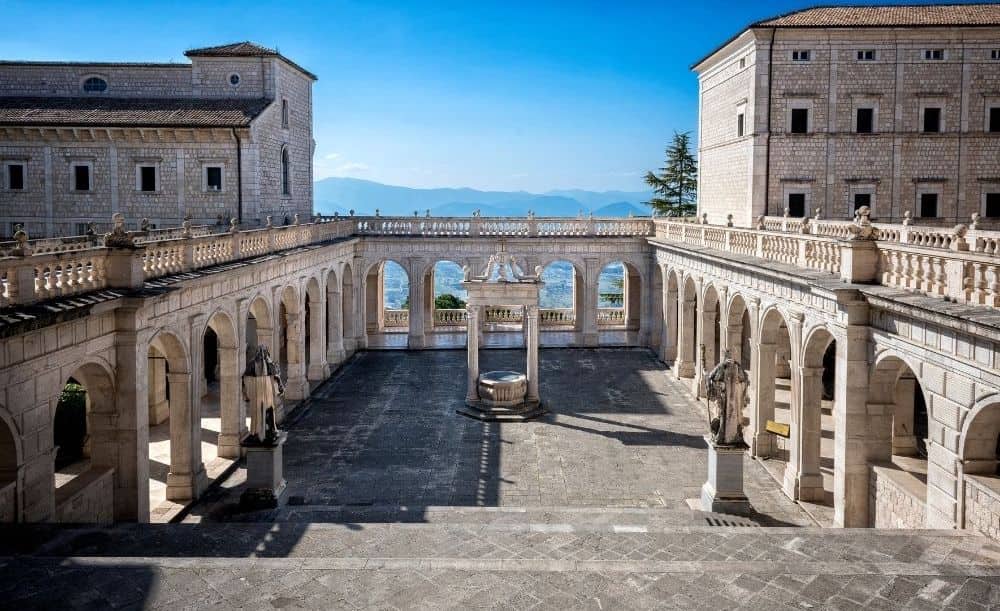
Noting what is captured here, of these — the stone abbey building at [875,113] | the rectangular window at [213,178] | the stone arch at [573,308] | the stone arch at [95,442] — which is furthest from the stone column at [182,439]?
the stone abbey building at [875,113]

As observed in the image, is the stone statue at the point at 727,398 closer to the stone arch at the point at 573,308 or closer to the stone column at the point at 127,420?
the stone column at the point at 127,420

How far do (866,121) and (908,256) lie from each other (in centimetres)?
2109

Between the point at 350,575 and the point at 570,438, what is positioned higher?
the point at 350,575

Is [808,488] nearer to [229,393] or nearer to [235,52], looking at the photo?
Answer: [229,393]

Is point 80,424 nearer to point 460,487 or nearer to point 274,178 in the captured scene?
point 460,487

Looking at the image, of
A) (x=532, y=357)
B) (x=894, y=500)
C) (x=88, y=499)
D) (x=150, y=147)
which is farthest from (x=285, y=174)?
(x=894, y=500)

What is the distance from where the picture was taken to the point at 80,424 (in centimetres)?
2167

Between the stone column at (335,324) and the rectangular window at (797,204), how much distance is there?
18630 mm

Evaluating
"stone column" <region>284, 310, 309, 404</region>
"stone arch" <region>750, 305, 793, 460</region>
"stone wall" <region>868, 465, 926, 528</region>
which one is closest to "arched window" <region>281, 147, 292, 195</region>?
"stone column" <region>284, 310, 309, 404</region>

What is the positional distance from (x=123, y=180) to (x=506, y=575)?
31.2 metres

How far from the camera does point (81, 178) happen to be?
3547 cm

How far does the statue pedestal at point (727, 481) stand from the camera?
1627 centimetres

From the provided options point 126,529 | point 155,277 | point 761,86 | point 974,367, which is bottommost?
point 126,529

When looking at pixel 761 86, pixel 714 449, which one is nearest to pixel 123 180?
pixel 761 86
